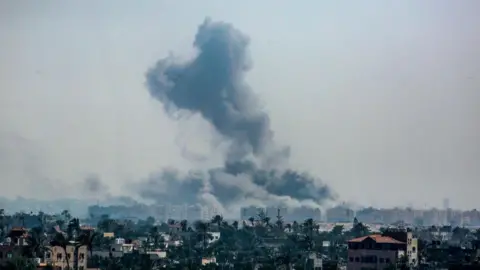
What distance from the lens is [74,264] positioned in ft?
128

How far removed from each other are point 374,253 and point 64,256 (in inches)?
430

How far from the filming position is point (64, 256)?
3941 centimetres

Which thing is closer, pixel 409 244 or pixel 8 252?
pixel 8 252

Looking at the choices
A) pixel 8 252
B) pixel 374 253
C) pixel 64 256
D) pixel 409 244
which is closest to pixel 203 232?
pixel 409 244

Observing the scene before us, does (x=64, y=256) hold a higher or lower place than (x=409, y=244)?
lower

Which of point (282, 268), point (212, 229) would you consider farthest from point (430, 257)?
point (212, 229)

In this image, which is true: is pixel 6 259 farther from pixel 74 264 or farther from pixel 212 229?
pixel 212 229

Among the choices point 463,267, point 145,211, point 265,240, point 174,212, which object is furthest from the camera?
point 145,211

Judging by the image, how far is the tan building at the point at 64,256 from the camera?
38938 millimetres

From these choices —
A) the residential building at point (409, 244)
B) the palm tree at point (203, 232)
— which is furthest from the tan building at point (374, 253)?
the palm tree at point (203, 232)

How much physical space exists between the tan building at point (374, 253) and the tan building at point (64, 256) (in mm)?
9486

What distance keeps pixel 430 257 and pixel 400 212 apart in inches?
3431

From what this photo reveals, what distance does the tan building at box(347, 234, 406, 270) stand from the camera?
41500 millimetres

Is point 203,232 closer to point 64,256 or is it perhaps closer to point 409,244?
point 409,244
